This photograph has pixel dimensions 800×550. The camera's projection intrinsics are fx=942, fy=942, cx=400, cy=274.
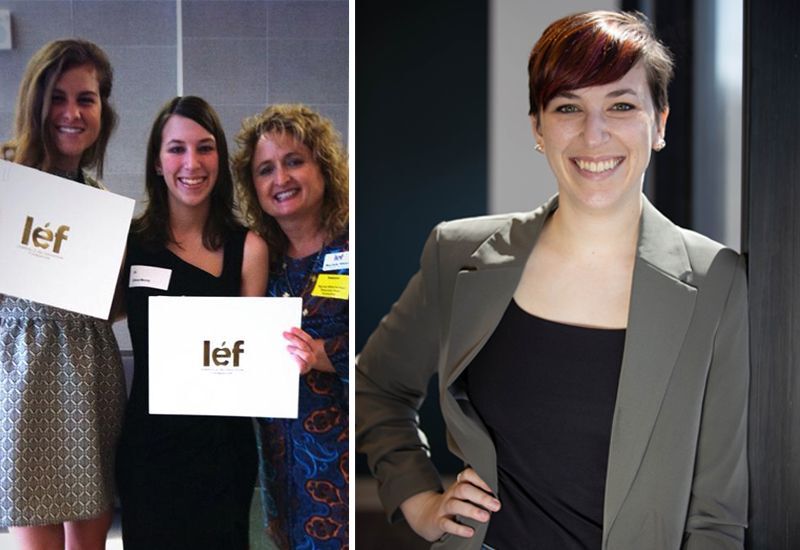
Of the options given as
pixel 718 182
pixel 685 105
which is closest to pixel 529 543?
pixel 718 182

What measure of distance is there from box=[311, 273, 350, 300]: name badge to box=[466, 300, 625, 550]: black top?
0.31 metres

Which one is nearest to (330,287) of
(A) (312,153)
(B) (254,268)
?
(B) (254,268)

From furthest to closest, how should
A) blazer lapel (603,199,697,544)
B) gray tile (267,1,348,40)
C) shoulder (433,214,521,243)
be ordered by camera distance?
shoulder (433,214,521,243) < gray tile (267,1,348,40) < blazer lapel (603,199,697,544)

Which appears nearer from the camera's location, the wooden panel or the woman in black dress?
the wooden panel

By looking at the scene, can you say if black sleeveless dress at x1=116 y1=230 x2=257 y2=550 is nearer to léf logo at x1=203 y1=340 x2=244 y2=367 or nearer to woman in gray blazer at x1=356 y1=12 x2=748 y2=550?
léf logo at x1=203 y1=340 x2=244 y2=367

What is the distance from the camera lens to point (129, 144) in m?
1.75

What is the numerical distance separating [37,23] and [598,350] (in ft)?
3.88

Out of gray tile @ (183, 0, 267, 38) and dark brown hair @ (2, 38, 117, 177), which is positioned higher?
gray tile @ (183, 0, 267, 38)

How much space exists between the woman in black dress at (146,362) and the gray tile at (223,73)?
6 centimetres

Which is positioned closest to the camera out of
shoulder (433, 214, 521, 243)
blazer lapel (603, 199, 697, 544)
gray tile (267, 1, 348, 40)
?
blazer lapel (603, 199, 697, 544)

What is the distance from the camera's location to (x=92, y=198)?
176 cm

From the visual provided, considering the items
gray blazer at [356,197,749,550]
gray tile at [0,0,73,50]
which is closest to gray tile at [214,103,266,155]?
gray tile at [0,0,73,50]

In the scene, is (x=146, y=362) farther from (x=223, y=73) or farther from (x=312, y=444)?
(x=223, y=73)

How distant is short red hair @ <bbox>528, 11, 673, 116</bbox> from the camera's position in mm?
1628
